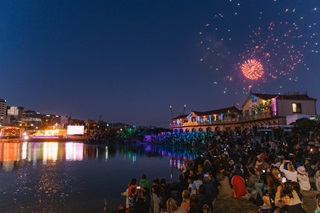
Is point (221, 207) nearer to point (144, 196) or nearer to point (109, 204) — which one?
point (144, 196)

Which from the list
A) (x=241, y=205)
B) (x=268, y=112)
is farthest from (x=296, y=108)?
(x=241, y=205)

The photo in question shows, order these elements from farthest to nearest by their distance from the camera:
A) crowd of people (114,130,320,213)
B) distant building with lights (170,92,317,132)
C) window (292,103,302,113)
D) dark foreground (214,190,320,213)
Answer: window (292,103,302,113), distant building with lights (170,92,317,132), dark foreground (214,190,320,213), crowd of people (114,130,320,213)

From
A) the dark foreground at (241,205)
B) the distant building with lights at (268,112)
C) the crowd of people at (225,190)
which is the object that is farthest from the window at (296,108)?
the dark foreground at (241,205)

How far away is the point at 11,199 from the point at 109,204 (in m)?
6.31

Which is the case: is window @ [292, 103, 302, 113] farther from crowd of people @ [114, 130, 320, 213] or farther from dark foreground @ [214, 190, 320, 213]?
dark foreground @ [214, 190, 320, 213]

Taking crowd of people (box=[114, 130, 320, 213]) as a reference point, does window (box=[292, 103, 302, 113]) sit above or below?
above

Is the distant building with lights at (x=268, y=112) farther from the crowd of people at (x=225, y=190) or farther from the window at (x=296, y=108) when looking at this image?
the crowd of people at (x=225, y=190)

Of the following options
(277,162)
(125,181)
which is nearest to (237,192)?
(277,162)

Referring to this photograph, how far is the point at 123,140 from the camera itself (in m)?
89.5

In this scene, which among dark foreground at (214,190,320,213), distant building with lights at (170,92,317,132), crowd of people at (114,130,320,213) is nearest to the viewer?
crowd of people at (114,130,320,213)

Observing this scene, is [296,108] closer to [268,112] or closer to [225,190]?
[268,112]

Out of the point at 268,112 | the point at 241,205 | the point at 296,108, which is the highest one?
the point at 296,108

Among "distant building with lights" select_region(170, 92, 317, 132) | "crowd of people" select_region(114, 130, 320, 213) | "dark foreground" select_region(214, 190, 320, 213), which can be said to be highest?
"distant building with lights" select_region(170, 92, 317, 132)

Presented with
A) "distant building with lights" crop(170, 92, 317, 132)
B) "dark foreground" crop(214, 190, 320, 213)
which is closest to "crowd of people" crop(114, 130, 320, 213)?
"dark foreground" crop(214, 190, 320, 213)
